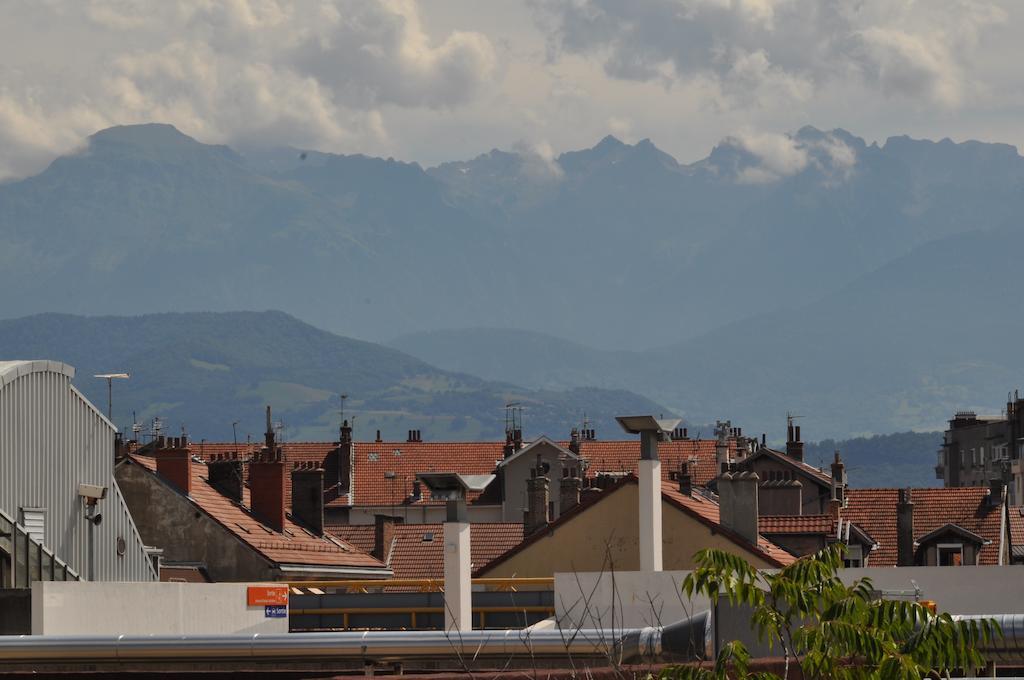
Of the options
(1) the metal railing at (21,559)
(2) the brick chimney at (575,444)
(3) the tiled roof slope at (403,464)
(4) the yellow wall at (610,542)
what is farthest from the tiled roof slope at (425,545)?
(2) the brick chimney at (575,444)

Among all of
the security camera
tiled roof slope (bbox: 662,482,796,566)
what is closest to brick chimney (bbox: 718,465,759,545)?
tiled roof slope (bbox: 662,482,796,566)

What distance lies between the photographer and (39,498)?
127 ft

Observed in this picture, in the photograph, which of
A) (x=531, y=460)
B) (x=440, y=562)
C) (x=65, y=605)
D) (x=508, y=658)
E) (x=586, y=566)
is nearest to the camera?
(x=508, y=658)

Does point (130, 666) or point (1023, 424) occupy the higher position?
point (1023, 424)

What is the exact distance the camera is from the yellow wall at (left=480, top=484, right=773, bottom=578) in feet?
142

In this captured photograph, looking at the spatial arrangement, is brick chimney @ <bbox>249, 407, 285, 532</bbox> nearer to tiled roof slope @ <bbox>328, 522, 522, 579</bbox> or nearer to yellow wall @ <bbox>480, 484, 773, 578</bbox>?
tiled roof slope @ <bbox>328, 522, 522, 579</bbox>

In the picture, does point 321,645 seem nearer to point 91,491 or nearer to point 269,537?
point 91,491

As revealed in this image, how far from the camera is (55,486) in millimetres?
39250

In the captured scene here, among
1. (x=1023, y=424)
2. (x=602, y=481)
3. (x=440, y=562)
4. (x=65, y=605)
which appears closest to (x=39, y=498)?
(x=65, y=605)

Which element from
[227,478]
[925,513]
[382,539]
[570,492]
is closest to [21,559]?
[227,478]

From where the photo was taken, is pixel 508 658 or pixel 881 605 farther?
pixel 508 658

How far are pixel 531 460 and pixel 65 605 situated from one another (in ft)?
288

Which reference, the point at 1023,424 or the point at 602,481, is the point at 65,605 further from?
the point at 1023,424

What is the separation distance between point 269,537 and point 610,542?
44.3ft
